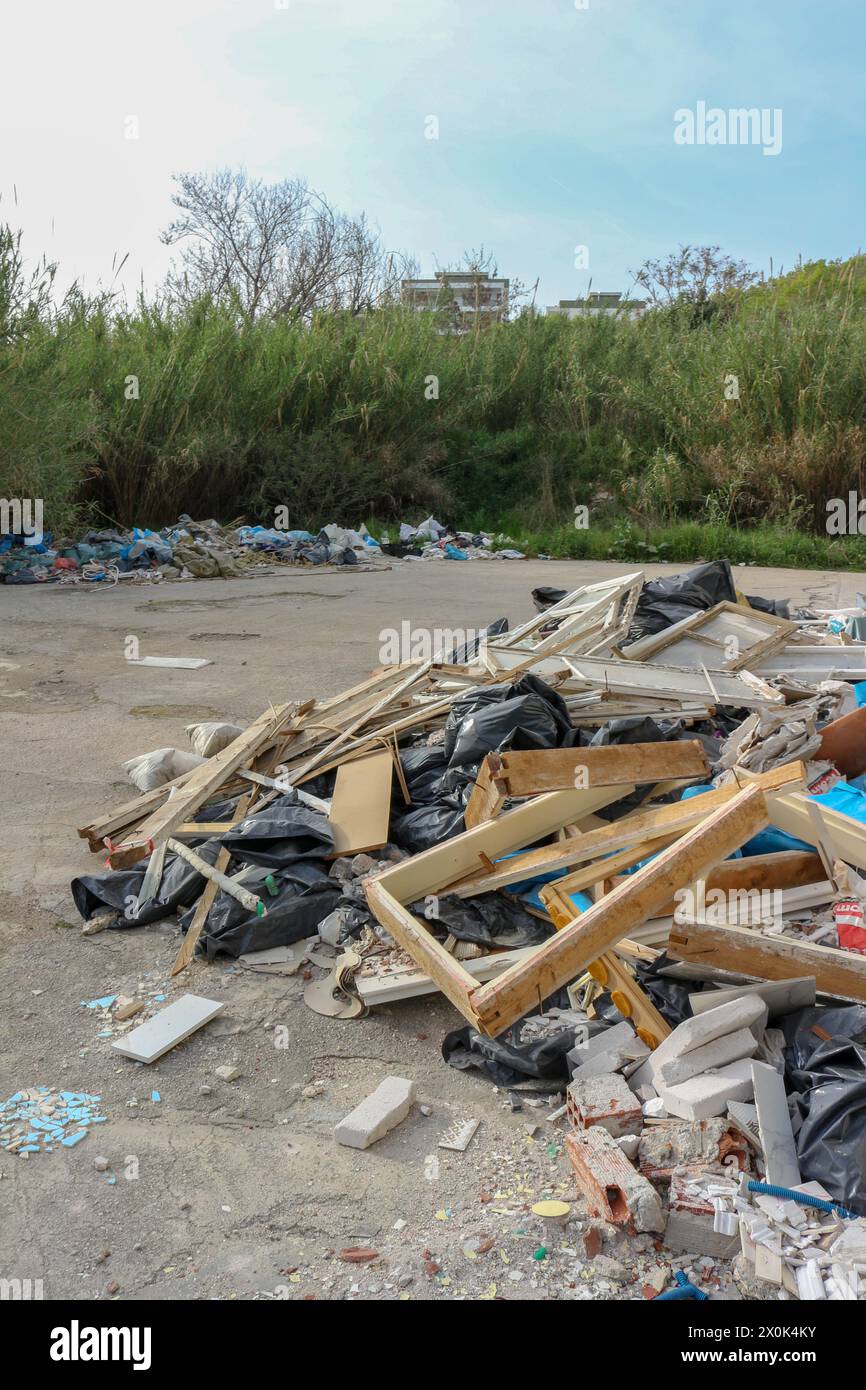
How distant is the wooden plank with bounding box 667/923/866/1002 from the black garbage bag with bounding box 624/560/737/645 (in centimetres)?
353

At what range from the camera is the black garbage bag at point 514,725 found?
424 centimetres

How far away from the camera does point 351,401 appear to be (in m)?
17.8

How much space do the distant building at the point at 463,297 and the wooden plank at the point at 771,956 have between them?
19.5 meters

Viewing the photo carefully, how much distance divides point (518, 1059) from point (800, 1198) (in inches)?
32.7

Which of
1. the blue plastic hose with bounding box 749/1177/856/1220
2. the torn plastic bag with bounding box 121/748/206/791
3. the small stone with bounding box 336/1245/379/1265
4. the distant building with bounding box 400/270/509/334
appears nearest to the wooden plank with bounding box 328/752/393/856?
the torn plastic bag with bounding box 121/748/206/791

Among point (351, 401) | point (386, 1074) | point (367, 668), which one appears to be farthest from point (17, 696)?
point (351, 401)

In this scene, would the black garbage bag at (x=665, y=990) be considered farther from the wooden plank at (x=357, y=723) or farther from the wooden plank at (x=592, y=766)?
the wooden plank at (x=357, y=723)

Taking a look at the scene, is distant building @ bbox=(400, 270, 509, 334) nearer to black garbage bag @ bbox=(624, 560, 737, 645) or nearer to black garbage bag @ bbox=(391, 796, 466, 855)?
black garbage bag @ bbox=(624, 560, 737, 645)

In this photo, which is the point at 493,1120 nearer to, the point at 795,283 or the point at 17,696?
the point at 17,696

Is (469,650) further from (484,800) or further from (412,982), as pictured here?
(412,982)

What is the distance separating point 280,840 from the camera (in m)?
3.96

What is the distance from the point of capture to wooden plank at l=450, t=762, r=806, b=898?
11.3 feet
